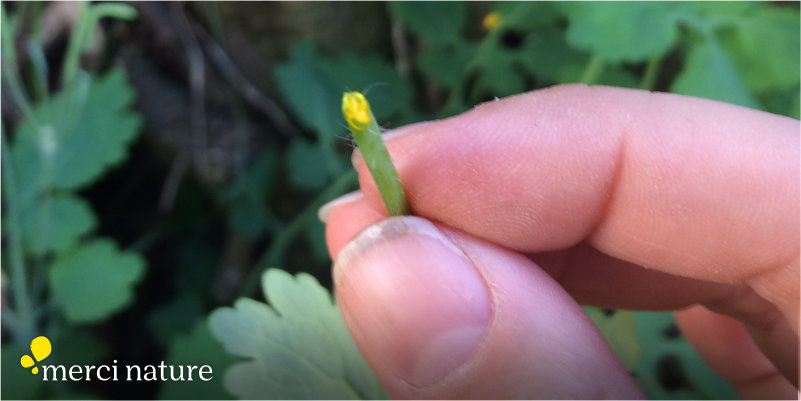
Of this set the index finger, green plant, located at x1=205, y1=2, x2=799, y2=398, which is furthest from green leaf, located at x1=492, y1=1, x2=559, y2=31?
the index finger

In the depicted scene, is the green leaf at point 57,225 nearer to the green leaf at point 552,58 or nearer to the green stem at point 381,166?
the green stem at point 381,166

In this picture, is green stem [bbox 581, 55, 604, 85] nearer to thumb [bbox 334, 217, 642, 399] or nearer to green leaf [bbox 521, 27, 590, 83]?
green leaf [bbox 521, 27, 590, 83]

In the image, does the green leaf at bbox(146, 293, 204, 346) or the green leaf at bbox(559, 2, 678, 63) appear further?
the green leaf at bbox(146, 293, 204, 346)

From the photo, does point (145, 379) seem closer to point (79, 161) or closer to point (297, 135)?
point (79, 161)

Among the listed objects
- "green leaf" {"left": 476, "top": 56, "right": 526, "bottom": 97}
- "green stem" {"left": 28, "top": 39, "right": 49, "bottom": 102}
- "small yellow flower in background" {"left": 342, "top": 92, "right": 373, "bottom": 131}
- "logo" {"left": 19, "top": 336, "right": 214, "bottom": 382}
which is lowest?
"logo" {"left": 19, "top": 336, "right": 214, "bottom": 382}

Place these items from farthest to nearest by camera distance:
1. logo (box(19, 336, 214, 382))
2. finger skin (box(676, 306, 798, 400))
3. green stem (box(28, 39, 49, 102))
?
green stem (box(28, 39, 49, 102)) → logo (box(19, 336, 214, 382)) → finger skin (box(676, 306, 798, 400))

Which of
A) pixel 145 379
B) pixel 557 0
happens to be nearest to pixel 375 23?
pixel 557 0

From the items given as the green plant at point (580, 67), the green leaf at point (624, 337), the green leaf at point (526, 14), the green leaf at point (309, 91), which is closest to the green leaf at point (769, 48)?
the green plant at point (580, 67)

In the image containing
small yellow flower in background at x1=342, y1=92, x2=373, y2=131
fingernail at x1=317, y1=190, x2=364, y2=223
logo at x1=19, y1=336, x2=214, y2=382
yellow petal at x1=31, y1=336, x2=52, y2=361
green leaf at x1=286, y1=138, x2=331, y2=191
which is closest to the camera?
small yellow flower in background at x1=342, y1=92, x2=373, y2=131

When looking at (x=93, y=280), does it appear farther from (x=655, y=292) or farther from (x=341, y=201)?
(x=655, y=292)
